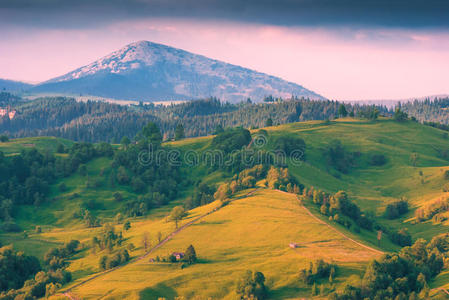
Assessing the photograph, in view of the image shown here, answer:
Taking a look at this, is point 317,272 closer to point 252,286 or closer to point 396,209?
point 252,286

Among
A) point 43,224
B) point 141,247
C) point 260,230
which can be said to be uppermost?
point 260,230

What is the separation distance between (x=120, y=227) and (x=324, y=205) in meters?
74.4

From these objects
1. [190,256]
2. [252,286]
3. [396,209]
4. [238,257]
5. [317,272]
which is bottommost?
[396,209]

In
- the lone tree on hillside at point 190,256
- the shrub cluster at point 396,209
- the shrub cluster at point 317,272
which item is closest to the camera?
the shrub cluster at point 317,272

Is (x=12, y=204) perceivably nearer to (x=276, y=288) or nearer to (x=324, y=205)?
(x=324, y=205)

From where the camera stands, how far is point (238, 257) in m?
101

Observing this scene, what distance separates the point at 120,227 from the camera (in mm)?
162500

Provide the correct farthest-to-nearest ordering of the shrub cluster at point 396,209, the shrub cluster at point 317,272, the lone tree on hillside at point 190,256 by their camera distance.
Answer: the shrub cluster at point 396,209
the lone tree on hillside at point 190,256
the shrub cluster at point 317,272

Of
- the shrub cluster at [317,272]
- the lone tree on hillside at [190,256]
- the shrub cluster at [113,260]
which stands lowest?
the shrub cluster at [113,260]

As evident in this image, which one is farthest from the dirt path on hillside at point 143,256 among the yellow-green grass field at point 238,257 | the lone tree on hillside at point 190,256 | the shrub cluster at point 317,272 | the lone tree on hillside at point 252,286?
the shrub cluster at point 317,272

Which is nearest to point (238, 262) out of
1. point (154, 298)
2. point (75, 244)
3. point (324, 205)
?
point (154, 298)

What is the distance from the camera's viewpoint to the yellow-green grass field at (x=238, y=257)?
86.0 m

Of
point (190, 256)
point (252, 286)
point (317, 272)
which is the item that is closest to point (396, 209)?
point (317, 272)

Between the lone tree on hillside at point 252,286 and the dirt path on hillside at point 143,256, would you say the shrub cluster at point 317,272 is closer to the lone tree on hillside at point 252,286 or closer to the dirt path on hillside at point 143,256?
the lone tree on hillside at point 252,286
